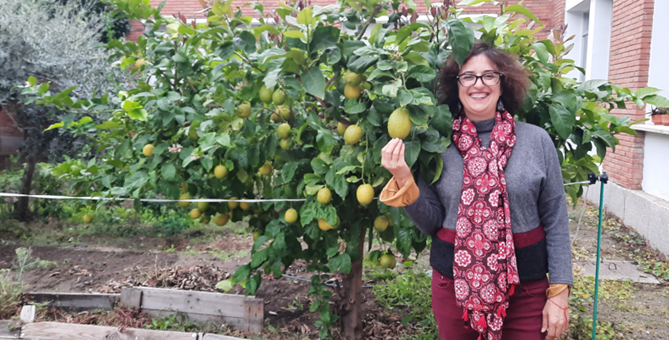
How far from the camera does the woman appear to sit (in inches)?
65.0

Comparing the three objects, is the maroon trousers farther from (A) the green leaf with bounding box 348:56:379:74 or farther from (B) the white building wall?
(B) the white building wall

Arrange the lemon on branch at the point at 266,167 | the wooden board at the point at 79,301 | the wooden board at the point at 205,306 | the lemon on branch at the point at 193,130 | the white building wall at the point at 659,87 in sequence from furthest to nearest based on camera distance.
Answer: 1. the white building wall at the point at 659,87
2. the wooden board at the point at 79,301
3. the wooden board at the point at 205,306
4. the lemon on branch at the point at 266,167
5. the lemon on branch at the point at 193,130

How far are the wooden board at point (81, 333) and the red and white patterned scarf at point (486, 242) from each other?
1.82 m

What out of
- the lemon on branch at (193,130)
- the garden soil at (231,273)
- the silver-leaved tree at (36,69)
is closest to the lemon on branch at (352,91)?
the lemon on branch at (193,130)

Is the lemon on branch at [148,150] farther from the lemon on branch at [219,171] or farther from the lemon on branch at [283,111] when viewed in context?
the lemon on branch at [283,111]

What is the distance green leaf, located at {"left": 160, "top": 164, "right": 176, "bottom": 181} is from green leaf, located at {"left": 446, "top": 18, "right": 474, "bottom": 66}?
5.29ft

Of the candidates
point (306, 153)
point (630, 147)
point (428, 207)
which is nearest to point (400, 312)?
point (306, 153)

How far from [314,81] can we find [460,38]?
51 centimetres

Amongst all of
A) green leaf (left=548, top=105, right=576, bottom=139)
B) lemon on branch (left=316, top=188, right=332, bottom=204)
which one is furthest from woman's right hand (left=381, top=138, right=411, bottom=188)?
green leaf (left=548, top=105, right=576, bottom=139)

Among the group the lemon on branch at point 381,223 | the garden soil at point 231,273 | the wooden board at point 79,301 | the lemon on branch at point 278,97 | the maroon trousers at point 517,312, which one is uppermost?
the lemon on branch at point 278,97

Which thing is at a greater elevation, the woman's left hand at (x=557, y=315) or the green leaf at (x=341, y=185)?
the green leaf at (x=341, y=185)

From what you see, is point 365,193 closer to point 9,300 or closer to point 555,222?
point 555,222

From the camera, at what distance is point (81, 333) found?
114 inches

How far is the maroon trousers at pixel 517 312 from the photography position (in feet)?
5.64
